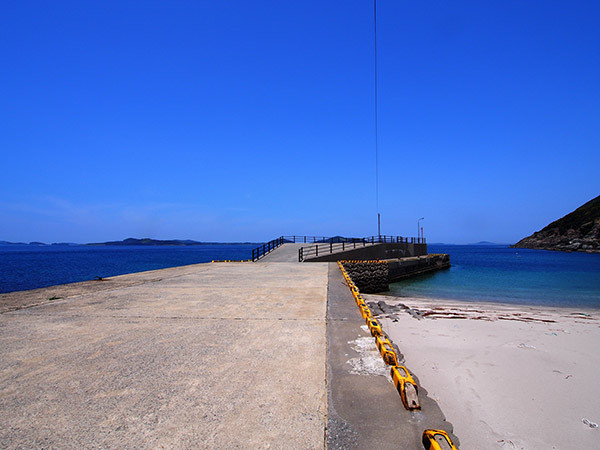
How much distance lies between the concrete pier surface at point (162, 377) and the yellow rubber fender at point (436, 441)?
2.43ft

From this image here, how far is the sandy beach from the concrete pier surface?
222cm

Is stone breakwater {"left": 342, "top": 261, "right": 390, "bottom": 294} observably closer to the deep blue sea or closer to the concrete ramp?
the concrete ramp

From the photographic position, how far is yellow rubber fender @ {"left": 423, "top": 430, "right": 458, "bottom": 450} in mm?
2203

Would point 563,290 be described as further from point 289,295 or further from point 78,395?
point 78,395

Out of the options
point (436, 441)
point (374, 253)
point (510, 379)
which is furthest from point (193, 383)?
point (374, 253)

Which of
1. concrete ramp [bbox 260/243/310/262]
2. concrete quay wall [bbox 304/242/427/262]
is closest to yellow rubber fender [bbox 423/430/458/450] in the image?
concrete quay wall [bbox 304/242/427/262]

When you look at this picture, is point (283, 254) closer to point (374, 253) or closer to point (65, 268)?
point (374, 253)

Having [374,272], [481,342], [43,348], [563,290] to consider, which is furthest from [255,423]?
[563,290]

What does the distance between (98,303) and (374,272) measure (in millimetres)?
16808

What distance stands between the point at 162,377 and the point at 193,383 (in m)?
0.41

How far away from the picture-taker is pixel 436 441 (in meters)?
2.24

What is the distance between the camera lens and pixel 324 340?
4.69 m

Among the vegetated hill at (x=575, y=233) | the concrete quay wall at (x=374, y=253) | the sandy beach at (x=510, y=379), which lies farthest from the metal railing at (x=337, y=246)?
the vegetated hill at (x=575, y=233)

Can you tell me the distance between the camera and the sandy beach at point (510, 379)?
4121 mm
